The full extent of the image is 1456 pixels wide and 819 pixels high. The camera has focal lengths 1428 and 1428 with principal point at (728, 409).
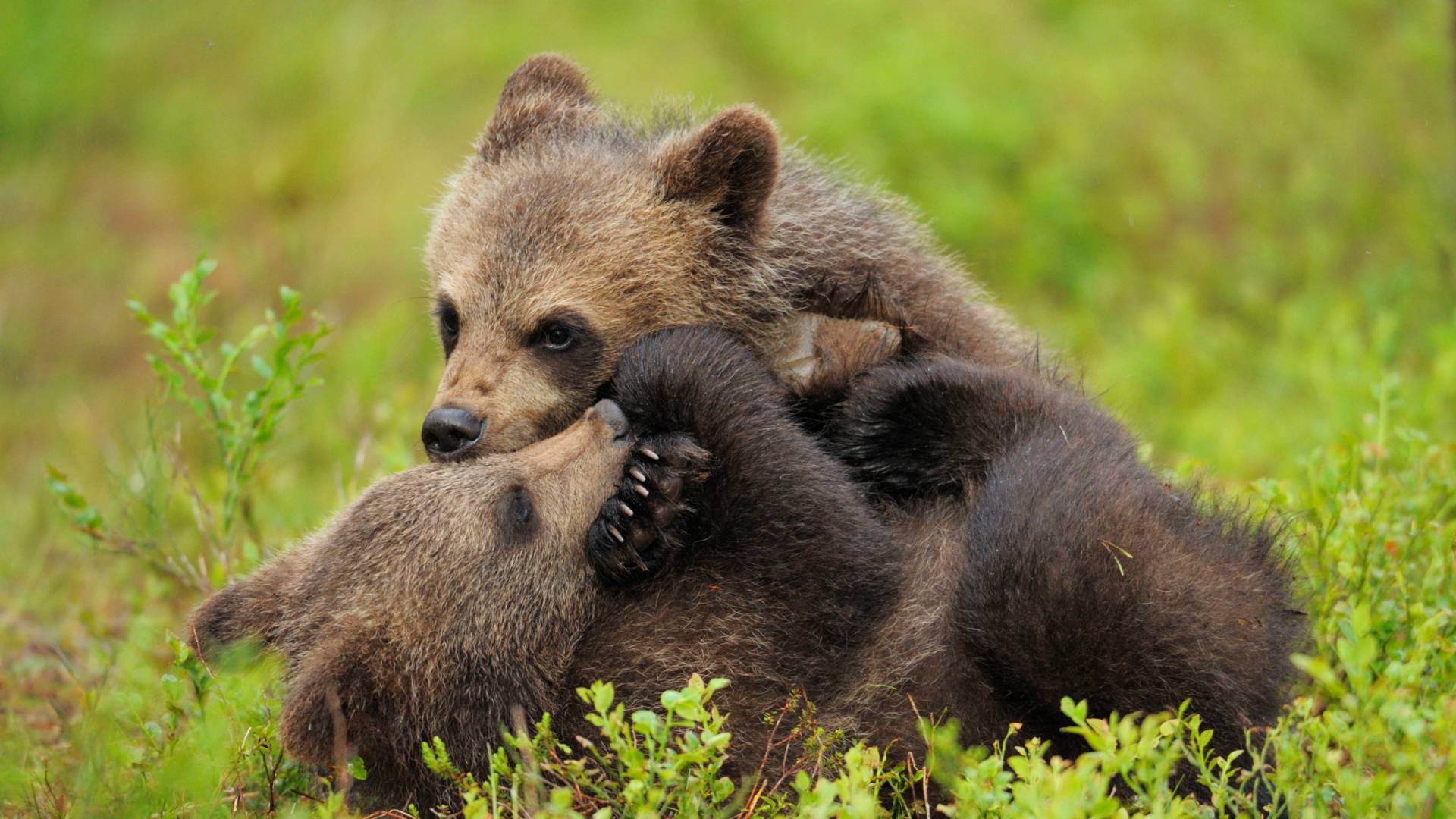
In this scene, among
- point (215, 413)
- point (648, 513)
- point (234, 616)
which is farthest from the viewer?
point (215, 413)

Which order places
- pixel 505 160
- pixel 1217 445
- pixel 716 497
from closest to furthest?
pixel 716 497 → pixel 505 160 → pixel 1217 445

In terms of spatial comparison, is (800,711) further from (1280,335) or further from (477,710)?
(1280,335)

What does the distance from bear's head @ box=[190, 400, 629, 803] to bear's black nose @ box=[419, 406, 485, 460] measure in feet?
0.47

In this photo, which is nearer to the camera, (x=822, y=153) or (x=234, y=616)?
(x=234, y=616)

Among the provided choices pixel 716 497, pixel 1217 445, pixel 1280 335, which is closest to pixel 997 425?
pixel 716 497

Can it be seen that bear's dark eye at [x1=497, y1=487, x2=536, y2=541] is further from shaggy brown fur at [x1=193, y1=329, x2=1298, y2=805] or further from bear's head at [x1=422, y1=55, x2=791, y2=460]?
bear's head at [x1=422, y1=55, x2=791, y2=460]

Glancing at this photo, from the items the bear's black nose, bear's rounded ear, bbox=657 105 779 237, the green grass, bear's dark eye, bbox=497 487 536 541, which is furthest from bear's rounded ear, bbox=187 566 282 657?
bear's rounded ear, bbox=657 105 779 237

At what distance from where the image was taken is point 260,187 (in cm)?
1155

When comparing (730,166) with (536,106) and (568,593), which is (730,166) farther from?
(568,593)

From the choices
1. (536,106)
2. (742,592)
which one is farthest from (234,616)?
(536,106)

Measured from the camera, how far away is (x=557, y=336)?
507 centimetres

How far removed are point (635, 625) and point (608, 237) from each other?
1577 millimetres

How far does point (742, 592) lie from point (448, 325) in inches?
71.0

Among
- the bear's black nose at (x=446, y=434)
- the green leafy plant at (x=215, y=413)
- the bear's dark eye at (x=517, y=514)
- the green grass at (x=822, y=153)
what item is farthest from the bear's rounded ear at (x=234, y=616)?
the green leafy plant at (x=215, y=413)
